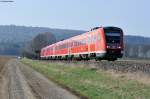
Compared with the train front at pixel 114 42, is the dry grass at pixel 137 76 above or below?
below

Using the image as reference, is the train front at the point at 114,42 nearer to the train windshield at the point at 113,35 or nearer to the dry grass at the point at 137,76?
the train windshield at the point at 113,35

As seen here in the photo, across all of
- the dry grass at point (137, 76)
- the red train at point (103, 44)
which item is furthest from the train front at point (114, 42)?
the dry grass at point (137, 76)

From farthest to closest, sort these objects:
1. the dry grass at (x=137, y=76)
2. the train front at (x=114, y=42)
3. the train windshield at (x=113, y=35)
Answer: the train windshield at (x=113, y=35) < the train front at (x=114, y=42) < the dry grass at (x=137, y=76)

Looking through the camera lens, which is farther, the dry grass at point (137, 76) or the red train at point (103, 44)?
the red train at point (103, 44)

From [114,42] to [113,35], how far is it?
897 millimetres

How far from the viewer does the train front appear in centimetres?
4331

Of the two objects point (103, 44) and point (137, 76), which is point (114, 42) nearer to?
point (103, 44)

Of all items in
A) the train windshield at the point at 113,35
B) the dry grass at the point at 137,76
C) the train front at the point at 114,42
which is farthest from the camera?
the train windshield at the point at 113,35

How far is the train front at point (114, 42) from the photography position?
4331 centimetres

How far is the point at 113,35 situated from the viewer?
147ft

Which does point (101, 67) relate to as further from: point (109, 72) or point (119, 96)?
point (119, 96)

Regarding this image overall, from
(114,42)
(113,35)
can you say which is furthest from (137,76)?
(113,35)

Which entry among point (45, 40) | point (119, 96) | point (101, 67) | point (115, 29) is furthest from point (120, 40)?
point (45, 40)

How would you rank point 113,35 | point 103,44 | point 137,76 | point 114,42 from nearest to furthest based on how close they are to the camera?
point 137,76 < point 103,44 < point 114,42 < point 113,35
